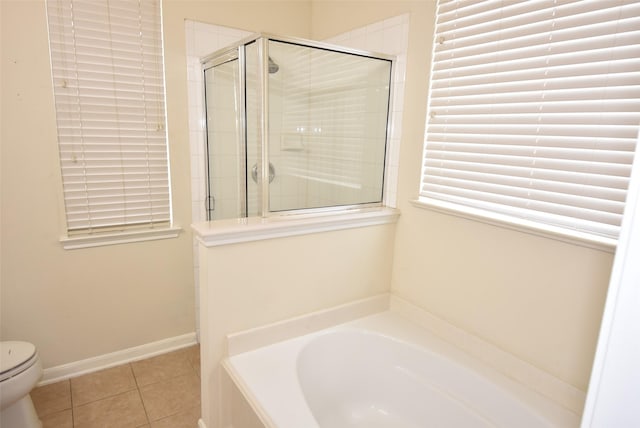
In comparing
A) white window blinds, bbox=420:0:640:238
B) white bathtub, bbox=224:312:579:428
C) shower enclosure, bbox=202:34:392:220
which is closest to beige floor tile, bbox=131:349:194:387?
white bathtub, bbox=224:312:579:428

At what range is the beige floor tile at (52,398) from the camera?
2.05 m

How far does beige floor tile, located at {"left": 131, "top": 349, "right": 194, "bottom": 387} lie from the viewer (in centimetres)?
235

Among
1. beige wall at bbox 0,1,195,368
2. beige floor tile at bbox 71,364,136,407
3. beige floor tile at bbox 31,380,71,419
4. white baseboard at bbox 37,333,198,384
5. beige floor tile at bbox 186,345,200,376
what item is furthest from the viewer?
beige floor tile at bbox 186,345,200,376

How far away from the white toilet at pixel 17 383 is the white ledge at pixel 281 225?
104 centimetres

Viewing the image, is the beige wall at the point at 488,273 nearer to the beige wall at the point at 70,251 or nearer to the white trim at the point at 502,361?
the white trim at the point at 502,361

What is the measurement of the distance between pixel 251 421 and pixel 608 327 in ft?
4.50

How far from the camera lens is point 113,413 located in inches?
80.5

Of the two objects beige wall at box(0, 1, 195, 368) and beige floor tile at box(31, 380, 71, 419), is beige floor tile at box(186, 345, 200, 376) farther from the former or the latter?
beige floor tile at box(31, 380, 71, 419)

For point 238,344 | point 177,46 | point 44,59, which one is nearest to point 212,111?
point 177,46

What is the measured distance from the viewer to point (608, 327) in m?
0.59

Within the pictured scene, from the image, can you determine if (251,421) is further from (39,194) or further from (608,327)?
(39,194)

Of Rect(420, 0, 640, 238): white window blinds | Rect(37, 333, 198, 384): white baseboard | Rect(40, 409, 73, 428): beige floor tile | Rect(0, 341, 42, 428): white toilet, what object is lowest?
Rect(40, 409, 73, 428): beige floor tile

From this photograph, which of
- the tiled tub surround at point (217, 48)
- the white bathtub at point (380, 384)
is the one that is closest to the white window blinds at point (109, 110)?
the tiled tub surround at point (217, 48)

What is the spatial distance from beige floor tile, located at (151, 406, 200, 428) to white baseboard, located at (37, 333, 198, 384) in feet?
2.07
